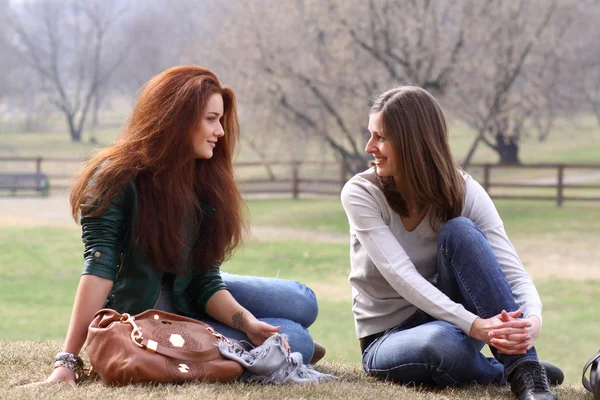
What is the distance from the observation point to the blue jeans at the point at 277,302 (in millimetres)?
3098

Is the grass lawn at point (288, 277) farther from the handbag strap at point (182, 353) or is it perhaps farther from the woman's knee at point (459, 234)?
the handbag strap at point (182, 353)

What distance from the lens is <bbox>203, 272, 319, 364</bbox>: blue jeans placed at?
3098mm

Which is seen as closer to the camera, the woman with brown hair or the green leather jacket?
the green leather jacket

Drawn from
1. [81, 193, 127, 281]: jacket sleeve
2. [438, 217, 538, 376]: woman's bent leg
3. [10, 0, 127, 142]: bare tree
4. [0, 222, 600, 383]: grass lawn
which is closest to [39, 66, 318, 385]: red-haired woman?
[81, 193, 127, 281]: jacket sleeve

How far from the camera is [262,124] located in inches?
778

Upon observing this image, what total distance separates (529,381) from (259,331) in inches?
34.2

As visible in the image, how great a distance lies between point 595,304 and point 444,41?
8586mm

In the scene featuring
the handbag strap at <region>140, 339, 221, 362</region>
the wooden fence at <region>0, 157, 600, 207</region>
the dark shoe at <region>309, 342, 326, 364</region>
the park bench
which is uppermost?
the handbag strap at <region>140, 339, 221, 362</region>

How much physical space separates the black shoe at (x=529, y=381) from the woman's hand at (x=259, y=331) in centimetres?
77

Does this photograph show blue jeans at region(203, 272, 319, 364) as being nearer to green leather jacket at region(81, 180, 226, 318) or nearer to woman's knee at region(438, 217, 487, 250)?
green leather jacket at region(81, 180, 226, 318)

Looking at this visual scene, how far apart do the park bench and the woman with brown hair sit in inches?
834

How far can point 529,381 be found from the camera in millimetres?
2695

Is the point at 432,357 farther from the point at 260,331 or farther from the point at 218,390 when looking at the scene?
the point at 218,390

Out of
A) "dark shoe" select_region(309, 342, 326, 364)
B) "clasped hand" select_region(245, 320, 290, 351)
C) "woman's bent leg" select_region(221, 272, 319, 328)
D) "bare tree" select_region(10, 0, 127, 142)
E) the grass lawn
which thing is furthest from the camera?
"bare tree" select_region(10, 0, 127, 142)
